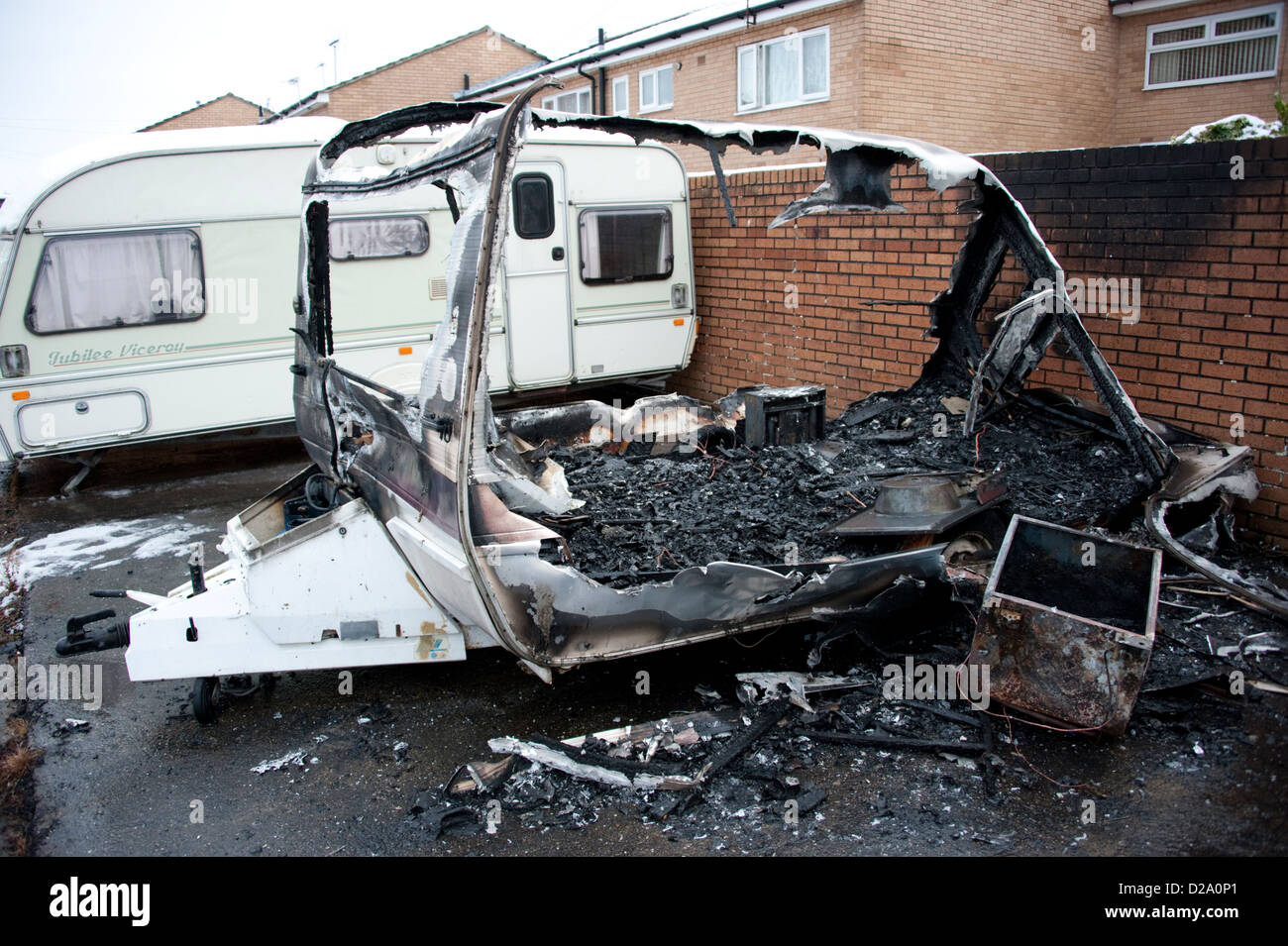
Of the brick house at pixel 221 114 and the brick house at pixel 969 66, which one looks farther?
the brick house at pixel 221 114

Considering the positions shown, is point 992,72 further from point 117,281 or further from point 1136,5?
point 117,281

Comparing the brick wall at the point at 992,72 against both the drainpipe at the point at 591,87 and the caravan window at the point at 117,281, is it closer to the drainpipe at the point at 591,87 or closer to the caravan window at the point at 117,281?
the drainpipe at the point at 591,87

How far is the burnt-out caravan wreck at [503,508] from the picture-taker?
3475 millimetres

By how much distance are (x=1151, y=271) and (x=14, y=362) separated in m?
8.40

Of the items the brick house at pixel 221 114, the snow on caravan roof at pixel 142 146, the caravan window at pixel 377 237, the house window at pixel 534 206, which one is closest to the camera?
the snow on caravan roof at pixel 142 146

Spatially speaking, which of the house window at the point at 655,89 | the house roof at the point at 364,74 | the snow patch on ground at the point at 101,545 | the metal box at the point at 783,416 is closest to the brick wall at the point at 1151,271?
the metal box at the point at 783,416

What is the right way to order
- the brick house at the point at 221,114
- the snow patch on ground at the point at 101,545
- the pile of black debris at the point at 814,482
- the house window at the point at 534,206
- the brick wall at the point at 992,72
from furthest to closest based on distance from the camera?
the brick house at the point at 221,114 < the brick wall at the point at 992,72 < the house window at the point at 534,206 < the snow patch on ground at the point at 101,545 < the pile of black debris at the point at 814,482

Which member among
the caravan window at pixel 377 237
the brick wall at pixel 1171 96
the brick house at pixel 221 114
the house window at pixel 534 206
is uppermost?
the brick house at pixel 221 114

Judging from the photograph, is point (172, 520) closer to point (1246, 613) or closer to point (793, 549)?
point (793, 549)

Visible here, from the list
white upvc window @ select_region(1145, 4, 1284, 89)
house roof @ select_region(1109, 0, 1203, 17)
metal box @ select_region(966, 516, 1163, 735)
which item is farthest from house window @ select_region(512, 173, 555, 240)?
house roof @ select_region(1109, 0, 1203, 17)

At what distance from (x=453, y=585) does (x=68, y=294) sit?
19.0 ft

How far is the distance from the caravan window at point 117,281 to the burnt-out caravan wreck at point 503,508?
3.71m

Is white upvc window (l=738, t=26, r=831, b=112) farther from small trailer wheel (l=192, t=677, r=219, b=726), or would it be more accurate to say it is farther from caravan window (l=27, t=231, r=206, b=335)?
small trailer wheel (l=192, t=677, r=219, b=726)
